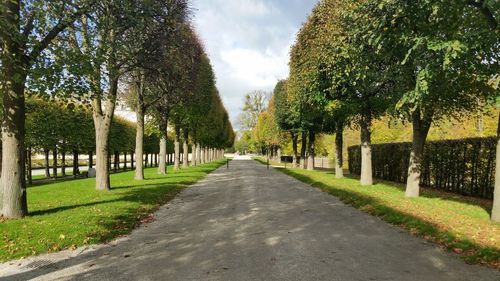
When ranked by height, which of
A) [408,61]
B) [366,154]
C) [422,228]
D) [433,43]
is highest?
[408,61]

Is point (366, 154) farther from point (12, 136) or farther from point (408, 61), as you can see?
point (12, 136)

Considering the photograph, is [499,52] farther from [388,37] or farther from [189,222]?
[189,222]

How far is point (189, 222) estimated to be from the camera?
34.0 ft

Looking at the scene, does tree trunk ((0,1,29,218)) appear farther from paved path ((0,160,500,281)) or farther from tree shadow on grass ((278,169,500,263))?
tree shadow on grass ((278,169,500,263))

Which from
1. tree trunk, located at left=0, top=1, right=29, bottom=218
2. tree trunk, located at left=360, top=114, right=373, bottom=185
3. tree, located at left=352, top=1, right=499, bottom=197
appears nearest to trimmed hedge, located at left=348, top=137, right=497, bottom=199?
tree trunk, located at left=360, top=114, right=373, bottom=185

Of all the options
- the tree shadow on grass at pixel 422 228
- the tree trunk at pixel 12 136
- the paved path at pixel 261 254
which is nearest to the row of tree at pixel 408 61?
the tree shadow on grass at pixel 422 228

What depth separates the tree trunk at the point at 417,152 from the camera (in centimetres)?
1507

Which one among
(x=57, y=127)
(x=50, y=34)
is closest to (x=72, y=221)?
(x=50, y=34)

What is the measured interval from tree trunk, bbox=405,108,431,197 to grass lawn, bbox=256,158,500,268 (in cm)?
58

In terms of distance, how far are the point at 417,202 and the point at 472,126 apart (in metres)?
25.9

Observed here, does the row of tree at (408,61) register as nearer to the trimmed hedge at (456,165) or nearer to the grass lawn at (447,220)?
the grass lawn at (447,220)

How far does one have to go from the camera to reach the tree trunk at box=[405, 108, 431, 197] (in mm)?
15070

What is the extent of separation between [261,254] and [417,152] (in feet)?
34.4

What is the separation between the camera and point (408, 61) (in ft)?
42.3
